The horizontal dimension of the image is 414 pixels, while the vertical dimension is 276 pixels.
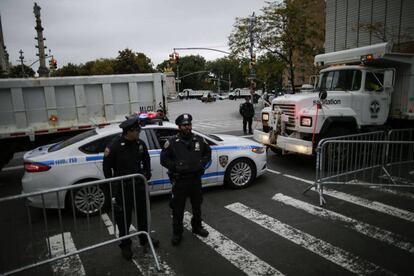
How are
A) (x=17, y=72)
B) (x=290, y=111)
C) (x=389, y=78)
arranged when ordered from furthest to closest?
(x=17, y=72) < (x=290, y=111) < (x=389, y=78)

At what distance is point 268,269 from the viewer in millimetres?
3705

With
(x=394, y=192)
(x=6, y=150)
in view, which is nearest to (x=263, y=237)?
(x=394, y=192)

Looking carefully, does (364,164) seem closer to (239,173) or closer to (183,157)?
(239,173)

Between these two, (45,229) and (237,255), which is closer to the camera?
(237,255)

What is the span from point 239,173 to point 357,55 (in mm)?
5054

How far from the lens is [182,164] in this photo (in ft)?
13.8

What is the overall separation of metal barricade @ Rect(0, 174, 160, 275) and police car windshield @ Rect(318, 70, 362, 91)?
6661 mm

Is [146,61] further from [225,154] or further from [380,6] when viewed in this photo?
[225,154]

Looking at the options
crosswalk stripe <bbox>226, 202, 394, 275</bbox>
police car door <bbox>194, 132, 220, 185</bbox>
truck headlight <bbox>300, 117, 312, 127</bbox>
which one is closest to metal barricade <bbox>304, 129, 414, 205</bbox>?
truck headlight <bbox>300, 117, 312, 127</bbox>

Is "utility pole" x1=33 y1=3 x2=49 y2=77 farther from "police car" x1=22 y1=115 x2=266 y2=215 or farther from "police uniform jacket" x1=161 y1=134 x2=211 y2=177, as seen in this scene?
"police uniform jacket" x1=161 y1=134 x2=211 y2=177

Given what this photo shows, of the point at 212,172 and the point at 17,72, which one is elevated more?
the point at 17,72

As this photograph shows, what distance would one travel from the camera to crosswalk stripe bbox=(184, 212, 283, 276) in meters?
3.69

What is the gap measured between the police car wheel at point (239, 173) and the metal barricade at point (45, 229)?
2.50 metres

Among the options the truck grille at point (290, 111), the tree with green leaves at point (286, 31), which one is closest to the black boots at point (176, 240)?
the truck grille at point (290, 111)
